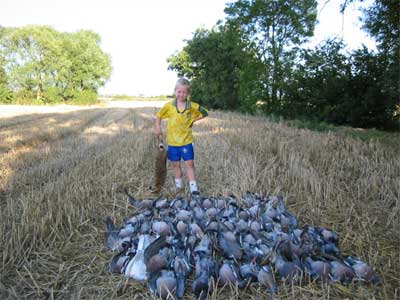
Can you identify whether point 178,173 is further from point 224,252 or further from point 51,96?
point 51,96

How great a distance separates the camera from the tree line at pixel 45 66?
1513 inches

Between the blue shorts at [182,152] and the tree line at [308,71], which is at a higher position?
the tree line at [308,71]

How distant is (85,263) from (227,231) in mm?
1140

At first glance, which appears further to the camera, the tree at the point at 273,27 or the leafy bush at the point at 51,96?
the leafy bush at the point at 51,96

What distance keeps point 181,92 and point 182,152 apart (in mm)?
805

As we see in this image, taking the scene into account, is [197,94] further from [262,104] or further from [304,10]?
[304,10]

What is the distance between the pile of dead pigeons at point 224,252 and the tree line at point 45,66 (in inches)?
1542

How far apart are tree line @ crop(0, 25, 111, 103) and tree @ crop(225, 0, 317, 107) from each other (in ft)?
99.0

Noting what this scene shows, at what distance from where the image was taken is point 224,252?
194 cm

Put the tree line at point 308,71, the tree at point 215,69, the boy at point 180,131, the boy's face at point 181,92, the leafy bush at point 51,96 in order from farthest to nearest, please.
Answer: the leafy bush at point 51,96, the tree at point 215,69, the tree line at point 308,71, the boy at point 180,131, the boy's face at point 181,92

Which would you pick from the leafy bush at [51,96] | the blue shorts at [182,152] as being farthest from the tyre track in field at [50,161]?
the leafy bush at [51,96]

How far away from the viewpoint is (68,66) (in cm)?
3941

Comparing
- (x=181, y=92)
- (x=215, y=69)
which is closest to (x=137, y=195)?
(x=181, y=92)

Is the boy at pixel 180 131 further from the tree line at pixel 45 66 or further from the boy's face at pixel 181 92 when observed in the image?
the tree line at pixel 45 66
